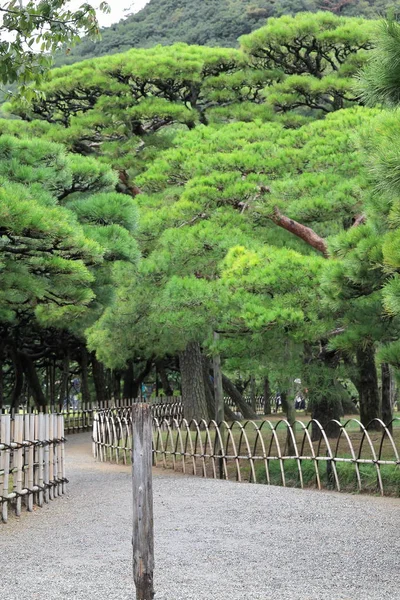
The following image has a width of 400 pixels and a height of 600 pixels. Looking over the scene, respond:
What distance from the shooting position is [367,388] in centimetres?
1560

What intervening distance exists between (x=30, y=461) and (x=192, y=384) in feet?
29.9

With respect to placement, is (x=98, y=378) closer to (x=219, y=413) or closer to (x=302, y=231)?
(x=219, y=413)

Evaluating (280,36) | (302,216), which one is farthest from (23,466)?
(280,36)

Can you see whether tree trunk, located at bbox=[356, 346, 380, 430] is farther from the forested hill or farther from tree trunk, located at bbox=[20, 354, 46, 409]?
the forested hill

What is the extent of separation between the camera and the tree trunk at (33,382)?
24.9 metres

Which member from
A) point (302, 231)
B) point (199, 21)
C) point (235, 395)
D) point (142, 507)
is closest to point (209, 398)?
point (235, 395)

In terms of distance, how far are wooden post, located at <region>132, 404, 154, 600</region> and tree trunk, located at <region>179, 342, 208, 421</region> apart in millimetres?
13011

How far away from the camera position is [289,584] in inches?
187

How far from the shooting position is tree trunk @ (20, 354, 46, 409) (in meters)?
24.9

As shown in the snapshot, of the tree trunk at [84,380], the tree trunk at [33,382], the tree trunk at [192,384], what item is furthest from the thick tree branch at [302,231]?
the tree trunk at [84,380]

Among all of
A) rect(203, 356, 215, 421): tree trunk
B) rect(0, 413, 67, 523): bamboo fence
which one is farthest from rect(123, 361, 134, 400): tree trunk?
rect(0, 413, 67, 523): bamboo fence

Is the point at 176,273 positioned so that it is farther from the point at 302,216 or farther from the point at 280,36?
the point at 280,36

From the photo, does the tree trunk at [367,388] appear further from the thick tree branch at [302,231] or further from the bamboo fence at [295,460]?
the thick tree branch at [302,231]

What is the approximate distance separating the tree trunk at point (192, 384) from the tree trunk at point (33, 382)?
8135mm
